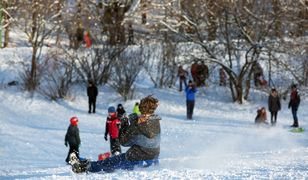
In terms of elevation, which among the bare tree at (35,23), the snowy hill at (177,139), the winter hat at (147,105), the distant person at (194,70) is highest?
the bare tree at (35,23)

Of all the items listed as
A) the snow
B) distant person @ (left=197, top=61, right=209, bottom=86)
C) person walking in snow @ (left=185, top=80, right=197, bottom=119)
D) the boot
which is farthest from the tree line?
the boot

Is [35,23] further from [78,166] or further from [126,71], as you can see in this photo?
[78,166]

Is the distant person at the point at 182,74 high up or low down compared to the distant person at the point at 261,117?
up

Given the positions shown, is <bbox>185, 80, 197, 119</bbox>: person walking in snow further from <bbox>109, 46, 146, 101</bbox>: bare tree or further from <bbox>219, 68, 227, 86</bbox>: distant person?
<bbox>219, 68, 227, 86</bbox>: distant person

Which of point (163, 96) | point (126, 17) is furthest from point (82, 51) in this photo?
point (163, 96)

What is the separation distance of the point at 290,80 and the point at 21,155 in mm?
15555

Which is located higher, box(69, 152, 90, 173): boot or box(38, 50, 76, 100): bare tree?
box(38, 50, 76, 100): bare tree

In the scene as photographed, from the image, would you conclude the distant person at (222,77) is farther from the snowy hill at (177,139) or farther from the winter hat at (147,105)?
the winter hat at (147,105)

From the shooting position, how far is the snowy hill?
8688mm

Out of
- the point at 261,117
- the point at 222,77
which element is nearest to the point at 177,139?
the point at 261,117

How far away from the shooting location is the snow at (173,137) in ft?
28.7

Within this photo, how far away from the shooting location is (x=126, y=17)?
32750 millimetres

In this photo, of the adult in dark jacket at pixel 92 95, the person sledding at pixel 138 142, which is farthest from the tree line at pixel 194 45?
the person sledding at pixel 138 142

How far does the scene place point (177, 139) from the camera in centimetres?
2055
